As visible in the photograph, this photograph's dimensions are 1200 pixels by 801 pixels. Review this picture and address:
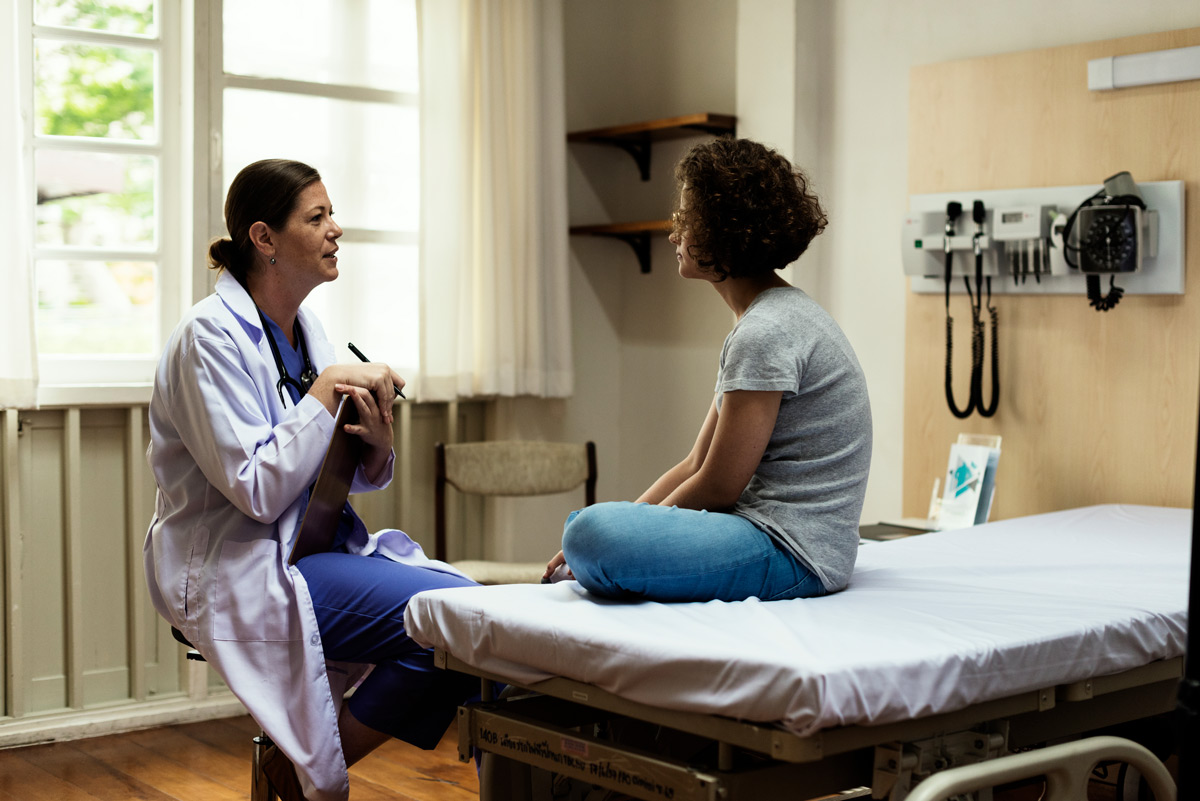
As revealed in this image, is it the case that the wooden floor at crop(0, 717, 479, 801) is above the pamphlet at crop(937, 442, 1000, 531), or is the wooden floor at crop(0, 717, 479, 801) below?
below

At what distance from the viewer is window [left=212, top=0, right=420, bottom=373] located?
11.6 ft

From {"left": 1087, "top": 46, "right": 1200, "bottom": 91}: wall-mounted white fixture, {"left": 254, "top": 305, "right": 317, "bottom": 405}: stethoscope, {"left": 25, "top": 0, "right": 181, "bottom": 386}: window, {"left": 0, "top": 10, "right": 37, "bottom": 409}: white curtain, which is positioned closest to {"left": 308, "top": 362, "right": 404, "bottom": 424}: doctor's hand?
{"left": 254, "top": 305, "right": 317, "bottom": 405}: stethoscope

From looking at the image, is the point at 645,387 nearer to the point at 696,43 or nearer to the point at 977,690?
the point at 696,43

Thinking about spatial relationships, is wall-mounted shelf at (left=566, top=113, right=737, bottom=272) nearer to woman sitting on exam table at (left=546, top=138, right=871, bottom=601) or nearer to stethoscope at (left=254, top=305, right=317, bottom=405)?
stethoscope at (left=254, top=305, right=317, bottom=405)

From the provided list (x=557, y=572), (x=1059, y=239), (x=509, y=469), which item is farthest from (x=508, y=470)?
(x=1059, y=239)

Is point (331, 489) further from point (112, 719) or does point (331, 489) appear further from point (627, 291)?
point (627, 291)

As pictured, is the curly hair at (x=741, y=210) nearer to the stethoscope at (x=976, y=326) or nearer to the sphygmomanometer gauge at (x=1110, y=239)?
the sphygmomanometer gauge at (x=1110, y=239)

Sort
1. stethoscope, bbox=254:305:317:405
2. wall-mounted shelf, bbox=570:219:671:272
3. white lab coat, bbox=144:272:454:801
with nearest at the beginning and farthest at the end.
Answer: white lab coat, bbox=144:272:454:801 → stethoscope, bbox=254:305:317:405 → wall-mounted shelf, bbox=570:219:671:272

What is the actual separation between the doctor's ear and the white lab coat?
21 cm

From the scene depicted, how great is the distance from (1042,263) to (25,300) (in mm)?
2505

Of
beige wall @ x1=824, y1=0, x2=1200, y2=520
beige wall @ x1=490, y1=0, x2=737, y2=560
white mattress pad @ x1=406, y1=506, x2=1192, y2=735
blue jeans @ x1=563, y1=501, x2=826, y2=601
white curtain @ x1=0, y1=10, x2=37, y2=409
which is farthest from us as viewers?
beige wall @ x1=490, y1=0, x2=737, y2=560

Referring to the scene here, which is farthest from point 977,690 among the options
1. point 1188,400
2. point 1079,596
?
point 1188,400

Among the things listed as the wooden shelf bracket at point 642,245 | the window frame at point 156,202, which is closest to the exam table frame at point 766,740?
the window frame at point 156,202

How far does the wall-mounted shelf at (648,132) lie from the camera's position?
12.3 ft
